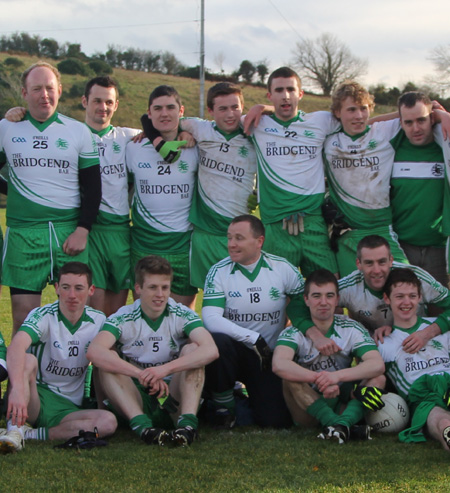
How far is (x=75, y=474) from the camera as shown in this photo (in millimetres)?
3852

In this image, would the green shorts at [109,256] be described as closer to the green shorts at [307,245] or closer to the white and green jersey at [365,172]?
the green shorts at [307,245]

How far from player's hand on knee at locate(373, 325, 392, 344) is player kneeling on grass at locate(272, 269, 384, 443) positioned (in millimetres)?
105

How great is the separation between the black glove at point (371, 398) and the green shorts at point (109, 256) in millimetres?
2506

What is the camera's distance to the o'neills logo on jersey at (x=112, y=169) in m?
6.11

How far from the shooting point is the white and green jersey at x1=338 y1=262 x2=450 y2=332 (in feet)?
17.5

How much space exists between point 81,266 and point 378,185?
2.56m

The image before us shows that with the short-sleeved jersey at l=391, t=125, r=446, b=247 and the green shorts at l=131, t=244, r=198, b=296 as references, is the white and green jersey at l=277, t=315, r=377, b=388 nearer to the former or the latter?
the short-sleeved jersey at l=391, t=125, r=446, b=247

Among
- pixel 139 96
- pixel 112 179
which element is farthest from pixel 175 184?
pixel 139 96

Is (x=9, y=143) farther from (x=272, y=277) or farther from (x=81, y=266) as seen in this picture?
(x=272, y=277)

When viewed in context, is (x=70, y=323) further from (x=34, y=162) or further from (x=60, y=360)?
(x=34, y=162)

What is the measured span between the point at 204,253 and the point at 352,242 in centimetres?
128

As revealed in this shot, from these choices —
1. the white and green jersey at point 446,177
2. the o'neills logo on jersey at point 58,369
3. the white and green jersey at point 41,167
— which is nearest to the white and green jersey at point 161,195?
the white and green jersey at point 41,167

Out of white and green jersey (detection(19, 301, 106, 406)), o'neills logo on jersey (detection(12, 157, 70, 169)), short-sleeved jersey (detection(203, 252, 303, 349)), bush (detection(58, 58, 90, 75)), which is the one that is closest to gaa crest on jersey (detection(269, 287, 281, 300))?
short-sleeved jersey (detection(203, 252, 303, 349))

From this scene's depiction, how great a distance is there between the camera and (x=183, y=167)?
6.23 meters
